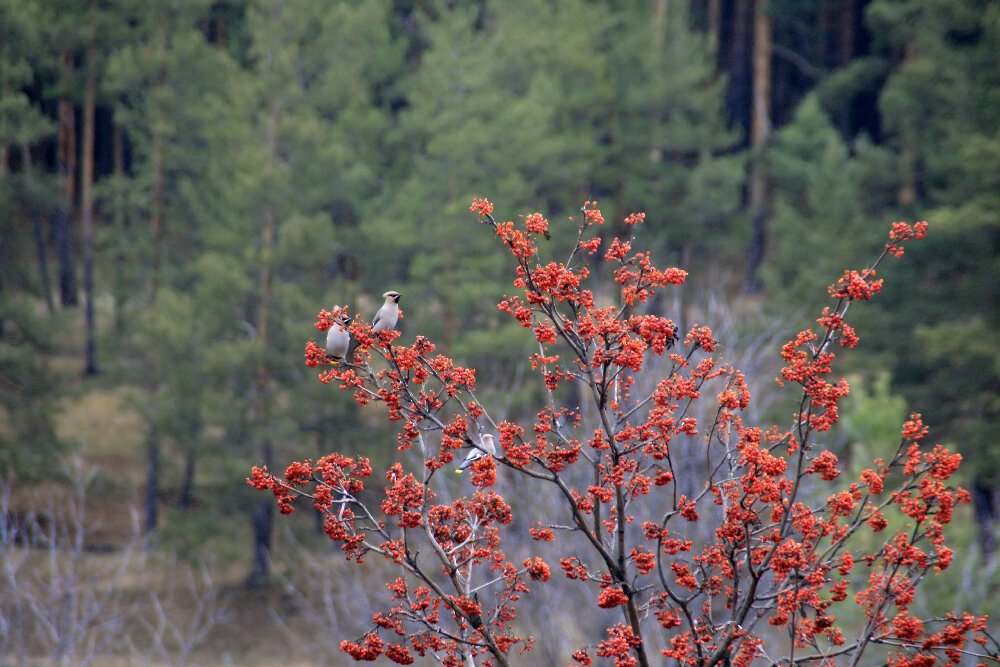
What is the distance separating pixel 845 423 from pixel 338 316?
30.4ft

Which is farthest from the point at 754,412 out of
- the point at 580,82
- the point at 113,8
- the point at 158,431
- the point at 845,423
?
the point at 113,8

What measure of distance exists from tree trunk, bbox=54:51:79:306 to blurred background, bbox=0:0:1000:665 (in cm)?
23

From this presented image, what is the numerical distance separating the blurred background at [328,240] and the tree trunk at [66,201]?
226mm

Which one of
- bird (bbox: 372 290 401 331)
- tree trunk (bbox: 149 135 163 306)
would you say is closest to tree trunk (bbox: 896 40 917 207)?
tree trunk (bbox: 149 135 163 306)

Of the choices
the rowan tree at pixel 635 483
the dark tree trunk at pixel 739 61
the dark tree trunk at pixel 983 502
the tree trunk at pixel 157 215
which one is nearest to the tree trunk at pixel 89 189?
the tree trunk at pixel 157 215

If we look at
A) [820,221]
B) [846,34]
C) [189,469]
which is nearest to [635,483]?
[820,221]

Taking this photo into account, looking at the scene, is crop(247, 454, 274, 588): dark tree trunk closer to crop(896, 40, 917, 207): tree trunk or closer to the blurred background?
the blurred background

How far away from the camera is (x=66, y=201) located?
21.9 m

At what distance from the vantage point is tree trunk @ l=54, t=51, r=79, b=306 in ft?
72.7

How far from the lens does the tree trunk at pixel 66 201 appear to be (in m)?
22.2

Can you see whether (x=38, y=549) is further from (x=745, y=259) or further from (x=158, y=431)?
(x=745, y=259)

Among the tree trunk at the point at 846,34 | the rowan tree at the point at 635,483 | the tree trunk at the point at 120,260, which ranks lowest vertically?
the rowan tree at the point at 635,483

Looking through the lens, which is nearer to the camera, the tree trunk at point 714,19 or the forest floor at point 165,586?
the forest floor at point 165,586

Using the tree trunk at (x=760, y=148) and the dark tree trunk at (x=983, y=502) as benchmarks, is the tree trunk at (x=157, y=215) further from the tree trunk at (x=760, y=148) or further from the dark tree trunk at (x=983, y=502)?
the dark tree trunk at (x=983, y=502)
